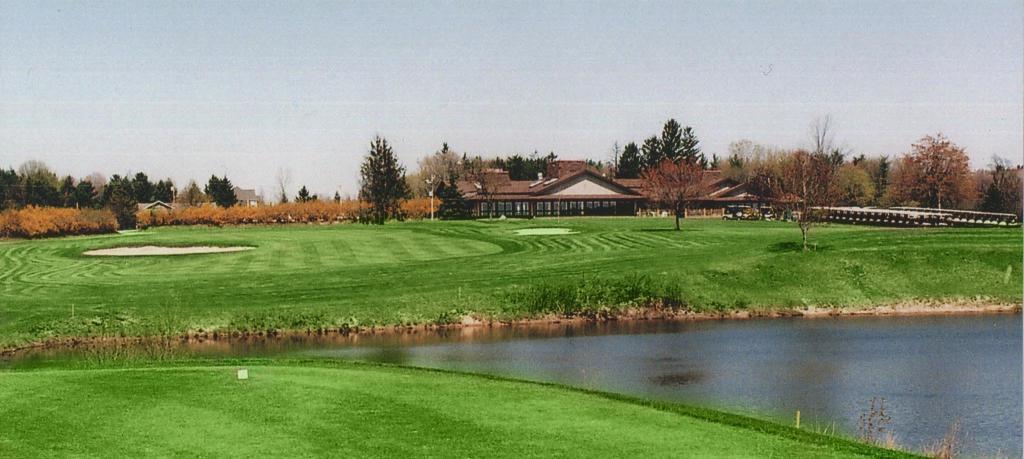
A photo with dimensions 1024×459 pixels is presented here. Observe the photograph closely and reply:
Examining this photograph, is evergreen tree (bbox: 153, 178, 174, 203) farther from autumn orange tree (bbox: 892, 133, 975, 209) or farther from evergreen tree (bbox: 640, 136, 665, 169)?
autumn orange tree (bbox: 892, 133, 975, 209)

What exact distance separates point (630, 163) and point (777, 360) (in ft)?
415

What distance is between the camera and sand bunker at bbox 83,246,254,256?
62.2 metres

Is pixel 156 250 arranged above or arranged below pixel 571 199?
below

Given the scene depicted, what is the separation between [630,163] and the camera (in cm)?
15475

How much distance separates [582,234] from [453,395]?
5413 cm

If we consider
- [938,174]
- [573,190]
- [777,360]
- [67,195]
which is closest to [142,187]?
[67,195]

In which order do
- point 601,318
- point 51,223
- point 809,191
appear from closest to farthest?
point 601,318 → point 809,191 → point 51,223

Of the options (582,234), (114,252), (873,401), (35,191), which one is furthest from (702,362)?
(35,191)

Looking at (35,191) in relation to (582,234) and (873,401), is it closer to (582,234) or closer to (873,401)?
(582,234)

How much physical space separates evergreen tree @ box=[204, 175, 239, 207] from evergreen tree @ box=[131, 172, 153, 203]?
19.7 metres

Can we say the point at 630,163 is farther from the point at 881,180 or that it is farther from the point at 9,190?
the point at 9,190

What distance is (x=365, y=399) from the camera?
53.9ft

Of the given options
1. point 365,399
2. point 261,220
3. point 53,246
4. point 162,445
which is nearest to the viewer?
point 162,445

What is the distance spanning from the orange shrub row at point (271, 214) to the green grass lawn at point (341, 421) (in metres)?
91.2
